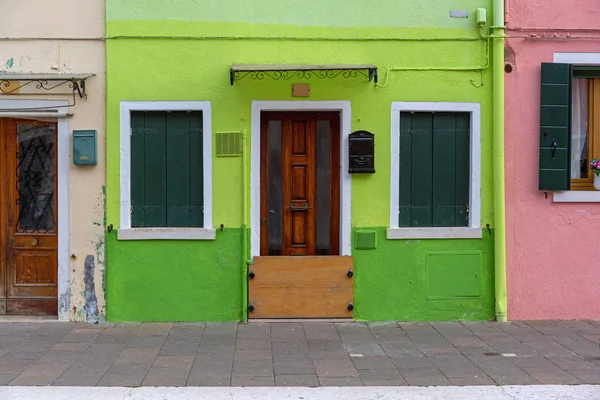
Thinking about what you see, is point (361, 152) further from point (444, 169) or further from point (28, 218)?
point (28, 218)

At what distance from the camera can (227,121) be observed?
8555mm

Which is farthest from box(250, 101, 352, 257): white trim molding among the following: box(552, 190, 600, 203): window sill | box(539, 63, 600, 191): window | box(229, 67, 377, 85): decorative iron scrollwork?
box(552, 190, 600, 203): window sill

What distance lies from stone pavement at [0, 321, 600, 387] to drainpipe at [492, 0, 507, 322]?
0.44 m

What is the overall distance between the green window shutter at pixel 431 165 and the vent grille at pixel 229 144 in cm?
199

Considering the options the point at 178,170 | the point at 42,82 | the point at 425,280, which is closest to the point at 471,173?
the point at 425,280

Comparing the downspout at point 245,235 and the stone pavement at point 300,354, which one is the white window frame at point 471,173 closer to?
the stone pavement at point 300,354

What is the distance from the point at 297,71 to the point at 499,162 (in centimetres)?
268

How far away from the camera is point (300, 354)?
7.20m

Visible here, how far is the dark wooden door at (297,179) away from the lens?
8867 mm

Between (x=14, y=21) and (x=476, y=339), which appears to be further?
(x=14, y=21)

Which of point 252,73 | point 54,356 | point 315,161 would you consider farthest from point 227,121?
point 54,356

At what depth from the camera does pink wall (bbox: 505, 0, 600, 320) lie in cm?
873

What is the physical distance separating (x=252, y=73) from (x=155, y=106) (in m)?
1.22

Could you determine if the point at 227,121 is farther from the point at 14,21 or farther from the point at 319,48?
the point at 14,21
